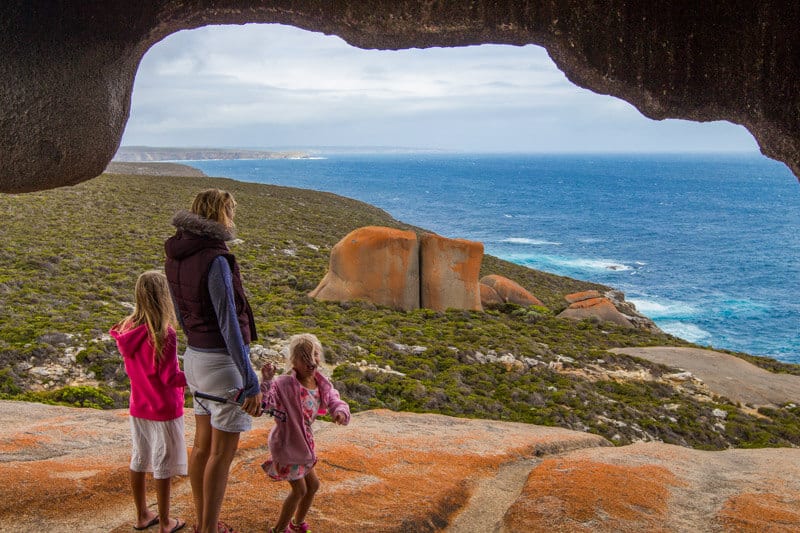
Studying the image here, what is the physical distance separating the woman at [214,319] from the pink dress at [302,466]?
417 millimetres

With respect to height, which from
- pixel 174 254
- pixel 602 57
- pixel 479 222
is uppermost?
pixel 602 57

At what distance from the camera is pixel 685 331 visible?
4300 centimetres

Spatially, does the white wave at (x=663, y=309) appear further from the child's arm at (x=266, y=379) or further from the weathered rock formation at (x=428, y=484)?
the child's arm at (x=266, y=379)

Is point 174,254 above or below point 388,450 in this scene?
above

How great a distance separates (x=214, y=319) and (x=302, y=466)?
1365 mm

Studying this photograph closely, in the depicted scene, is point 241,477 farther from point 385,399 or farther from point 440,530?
point 385,399

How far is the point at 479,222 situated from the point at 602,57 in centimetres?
9381

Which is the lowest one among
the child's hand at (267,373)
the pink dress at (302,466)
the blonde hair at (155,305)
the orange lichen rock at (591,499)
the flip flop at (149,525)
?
the orange lichen rock at (591,499)

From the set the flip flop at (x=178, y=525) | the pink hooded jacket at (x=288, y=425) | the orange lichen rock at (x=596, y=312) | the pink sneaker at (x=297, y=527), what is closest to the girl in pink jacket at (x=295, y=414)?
the pink hooded jacket at (x=288, y=425)

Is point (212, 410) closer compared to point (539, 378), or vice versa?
point (212, 410)

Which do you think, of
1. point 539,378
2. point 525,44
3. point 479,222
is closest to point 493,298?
point 539,378

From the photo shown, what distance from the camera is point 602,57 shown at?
5578 mm

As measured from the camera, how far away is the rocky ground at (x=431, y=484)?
6.02m

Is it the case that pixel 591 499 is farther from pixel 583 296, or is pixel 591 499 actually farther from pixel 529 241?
pixel 529 241
